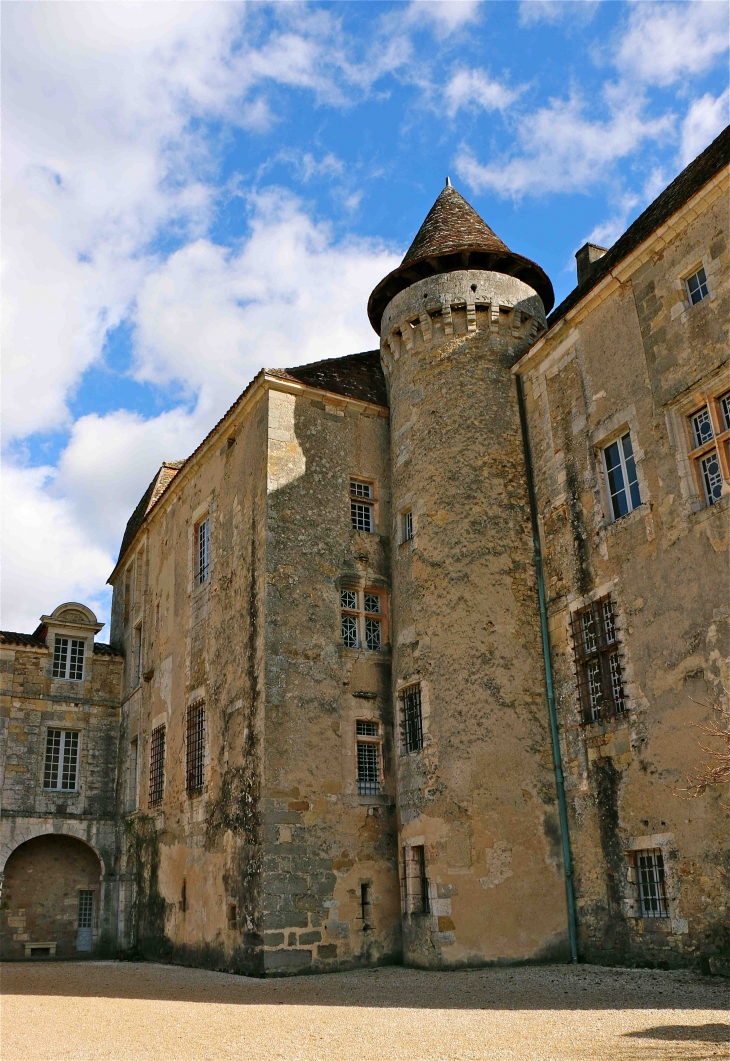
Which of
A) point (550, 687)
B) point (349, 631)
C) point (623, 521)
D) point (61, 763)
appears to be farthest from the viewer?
point (61, 763)

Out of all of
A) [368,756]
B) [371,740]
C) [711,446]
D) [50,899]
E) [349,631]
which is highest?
[711,446]

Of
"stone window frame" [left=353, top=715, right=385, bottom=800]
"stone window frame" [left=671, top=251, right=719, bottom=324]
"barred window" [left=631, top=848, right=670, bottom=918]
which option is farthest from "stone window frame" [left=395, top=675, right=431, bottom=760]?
"stone window frame" [left=671, top=251, right=719, bottom=324]

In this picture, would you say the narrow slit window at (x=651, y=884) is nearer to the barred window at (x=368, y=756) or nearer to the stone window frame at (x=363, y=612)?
the barred window at (x=368, y=756)

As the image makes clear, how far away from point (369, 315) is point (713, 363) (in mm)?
7460

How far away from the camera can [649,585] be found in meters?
11.2

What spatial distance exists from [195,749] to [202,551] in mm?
3847

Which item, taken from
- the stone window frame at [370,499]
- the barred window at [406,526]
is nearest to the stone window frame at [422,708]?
the barred window at [406,526]

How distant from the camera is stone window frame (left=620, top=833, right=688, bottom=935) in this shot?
396 inches

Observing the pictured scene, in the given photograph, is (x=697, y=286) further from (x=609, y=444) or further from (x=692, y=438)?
Result: (x=609, y=444)

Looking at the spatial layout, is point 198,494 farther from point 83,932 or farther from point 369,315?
point 83,932

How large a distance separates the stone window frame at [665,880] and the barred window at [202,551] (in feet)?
29.4

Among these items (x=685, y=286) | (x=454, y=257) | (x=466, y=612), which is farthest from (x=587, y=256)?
(x=466, y=612)

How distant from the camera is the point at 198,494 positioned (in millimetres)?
17781

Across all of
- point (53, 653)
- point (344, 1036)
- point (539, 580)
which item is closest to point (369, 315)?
point (539, 580)
